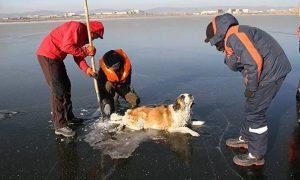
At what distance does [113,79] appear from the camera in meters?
6.61

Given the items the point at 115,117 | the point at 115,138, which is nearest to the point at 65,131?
the point at 115,138

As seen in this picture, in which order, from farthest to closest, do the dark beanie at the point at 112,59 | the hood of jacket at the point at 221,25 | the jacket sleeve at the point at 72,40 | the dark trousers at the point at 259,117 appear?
the dark beanie at the point at 112,59 → the jacket sleeve at the point at 72,40 → the dark trousers at the point at 259,117 → the hood of jacket at the point at 221,25

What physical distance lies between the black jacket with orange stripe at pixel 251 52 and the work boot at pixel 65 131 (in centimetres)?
287

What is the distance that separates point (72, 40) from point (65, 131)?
4.87 ft

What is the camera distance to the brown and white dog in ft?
18.9

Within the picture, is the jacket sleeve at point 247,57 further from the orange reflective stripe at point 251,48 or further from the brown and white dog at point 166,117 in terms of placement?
the brown and white dog at point 166,117

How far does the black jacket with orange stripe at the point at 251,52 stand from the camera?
4.01 meters

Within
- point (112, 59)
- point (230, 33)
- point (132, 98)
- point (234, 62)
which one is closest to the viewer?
point (230, 33)

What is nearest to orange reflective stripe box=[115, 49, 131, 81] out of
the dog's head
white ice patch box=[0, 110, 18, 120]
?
the dog's head

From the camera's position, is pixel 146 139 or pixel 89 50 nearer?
pixel 146 139

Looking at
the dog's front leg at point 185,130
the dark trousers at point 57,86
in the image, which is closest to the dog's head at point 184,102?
the dog's front leg at point 185,130

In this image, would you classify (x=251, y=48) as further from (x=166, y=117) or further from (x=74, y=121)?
(x=74, y=121)

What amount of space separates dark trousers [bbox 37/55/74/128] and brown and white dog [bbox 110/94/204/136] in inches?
41.2

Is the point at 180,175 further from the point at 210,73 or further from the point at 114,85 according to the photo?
the point at 210,73
